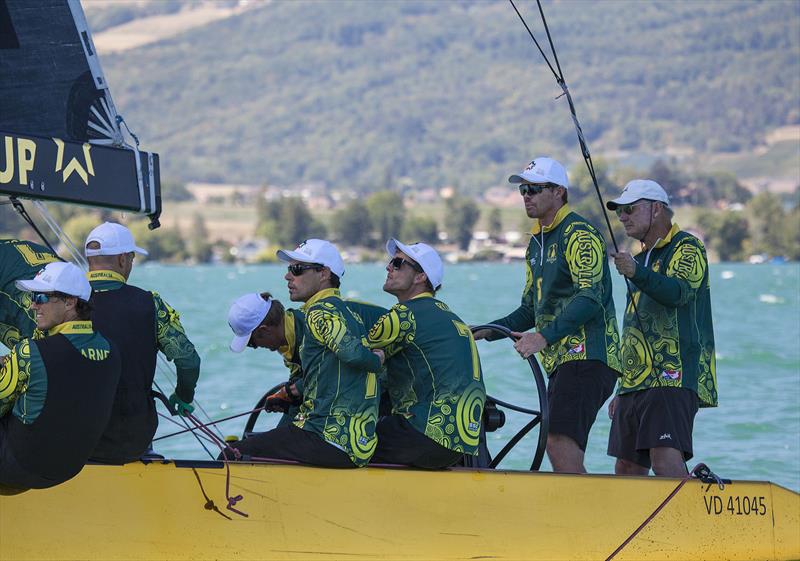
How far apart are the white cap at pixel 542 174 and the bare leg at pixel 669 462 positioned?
44.1 inches

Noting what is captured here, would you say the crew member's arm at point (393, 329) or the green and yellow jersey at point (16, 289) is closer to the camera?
the crew member's arm at point (393, 329)

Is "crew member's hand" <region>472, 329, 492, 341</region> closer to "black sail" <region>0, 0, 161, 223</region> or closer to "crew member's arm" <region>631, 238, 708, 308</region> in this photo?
"crew member's arm" <region>631, 238, 708, 308</region>

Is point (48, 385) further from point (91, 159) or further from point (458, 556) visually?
point (458, 556)

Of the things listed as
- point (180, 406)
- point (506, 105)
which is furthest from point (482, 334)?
point (506, 105)

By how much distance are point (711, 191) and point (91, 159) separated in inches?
3817

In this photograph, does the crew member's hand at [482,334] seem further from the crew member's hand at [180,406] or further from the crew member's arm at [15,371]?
the crew member's arm at [15,371]

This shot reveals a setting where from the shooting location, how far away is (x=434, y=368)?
5.28 metres

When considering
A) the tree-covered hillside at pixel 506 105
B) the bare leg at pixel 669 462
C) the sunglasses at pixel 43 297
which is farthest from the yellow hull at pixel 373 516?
the tree-covered hillside at pixel 506 105

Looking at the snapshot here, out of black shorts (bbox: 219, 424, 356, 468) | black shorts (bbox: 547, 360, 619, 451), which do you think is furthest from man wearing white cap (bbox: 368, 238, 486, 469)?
black shorts (bbox: 547, 360, 619, 451)

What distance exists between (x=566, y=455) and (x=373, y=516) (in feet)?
2.81

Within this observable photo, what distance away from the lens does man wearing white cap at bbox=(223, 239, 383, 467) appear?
5094 millimetres

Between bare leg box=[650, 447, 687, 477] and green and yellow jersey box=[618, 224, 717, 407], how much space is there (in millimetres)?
262

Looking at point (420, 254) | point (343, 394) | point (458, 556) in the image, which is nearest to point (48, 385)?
point (343, 394)

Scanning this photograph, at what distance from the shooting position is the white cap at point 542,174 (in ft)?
19.3
